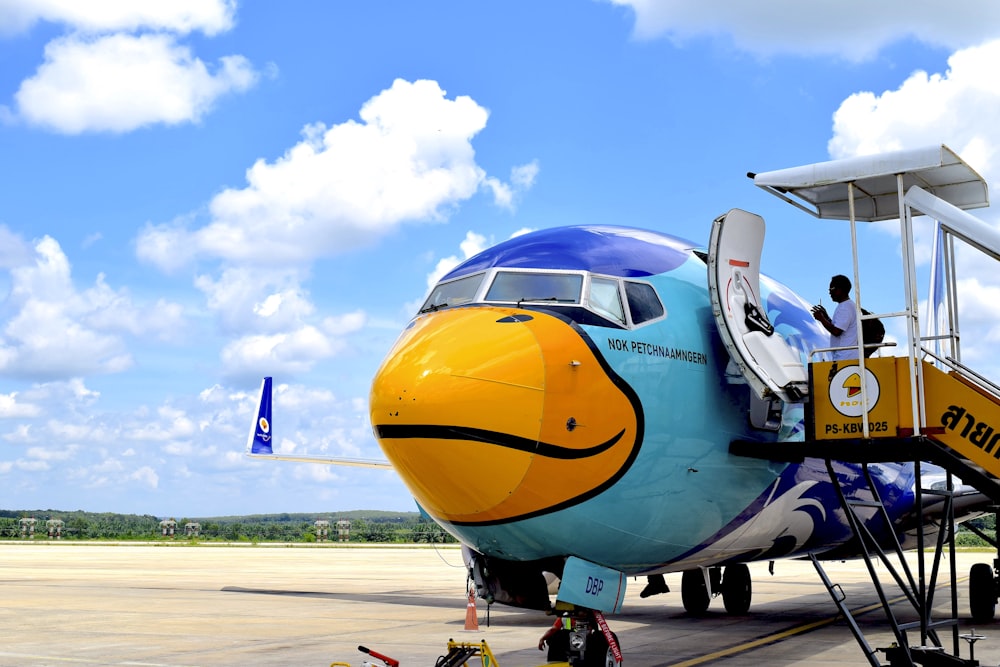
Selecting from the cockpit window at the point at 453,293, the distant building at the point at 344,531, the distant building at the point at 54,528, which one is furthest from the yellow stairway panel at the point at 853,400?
the distant building at the point at 54,528

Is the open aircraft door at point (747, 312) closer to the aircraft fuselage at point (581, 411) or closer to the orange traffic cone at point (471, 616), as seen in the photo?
the aircraft fuselage at point (581, 411)

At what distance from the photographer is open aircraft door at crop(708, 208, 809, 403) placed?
9.73m

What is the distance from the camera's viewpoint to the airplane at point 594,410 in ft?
26.0

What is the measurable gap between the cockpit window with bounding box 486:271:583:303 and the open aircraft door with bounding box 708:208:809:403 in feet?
5.03

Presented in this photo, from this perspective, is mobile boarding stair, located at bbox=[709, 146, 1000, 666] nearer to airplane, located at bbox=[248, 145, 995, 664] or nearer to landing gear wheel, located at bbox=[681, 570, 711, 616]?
airplane, located at bbox=[248, 145, 995, 664]

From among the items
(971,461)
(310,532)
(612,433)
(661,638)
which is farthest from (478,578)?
(310,532)

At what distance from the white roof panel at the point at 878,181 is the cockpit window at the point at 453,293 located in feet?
11.0

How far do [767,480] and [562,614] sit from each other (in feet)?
10.2

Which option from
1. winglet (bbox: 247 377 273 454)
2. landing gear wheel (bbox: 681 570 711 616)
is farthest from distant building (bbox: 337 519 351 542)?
landing gear wheel (bbox: 681 570 711 616)

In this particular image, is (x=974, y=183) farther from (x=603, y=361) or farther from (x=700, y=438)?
(x=603, y=361)

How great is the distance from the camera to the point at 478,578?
→ 9.09 m

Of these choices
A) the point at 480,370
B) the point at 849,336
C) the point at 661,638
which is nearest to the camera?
the point at 480,370

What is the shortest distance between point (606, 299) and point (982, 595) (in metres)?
11.1

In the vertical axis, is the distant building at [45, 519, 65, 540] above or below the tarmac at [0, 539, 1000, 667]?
below
